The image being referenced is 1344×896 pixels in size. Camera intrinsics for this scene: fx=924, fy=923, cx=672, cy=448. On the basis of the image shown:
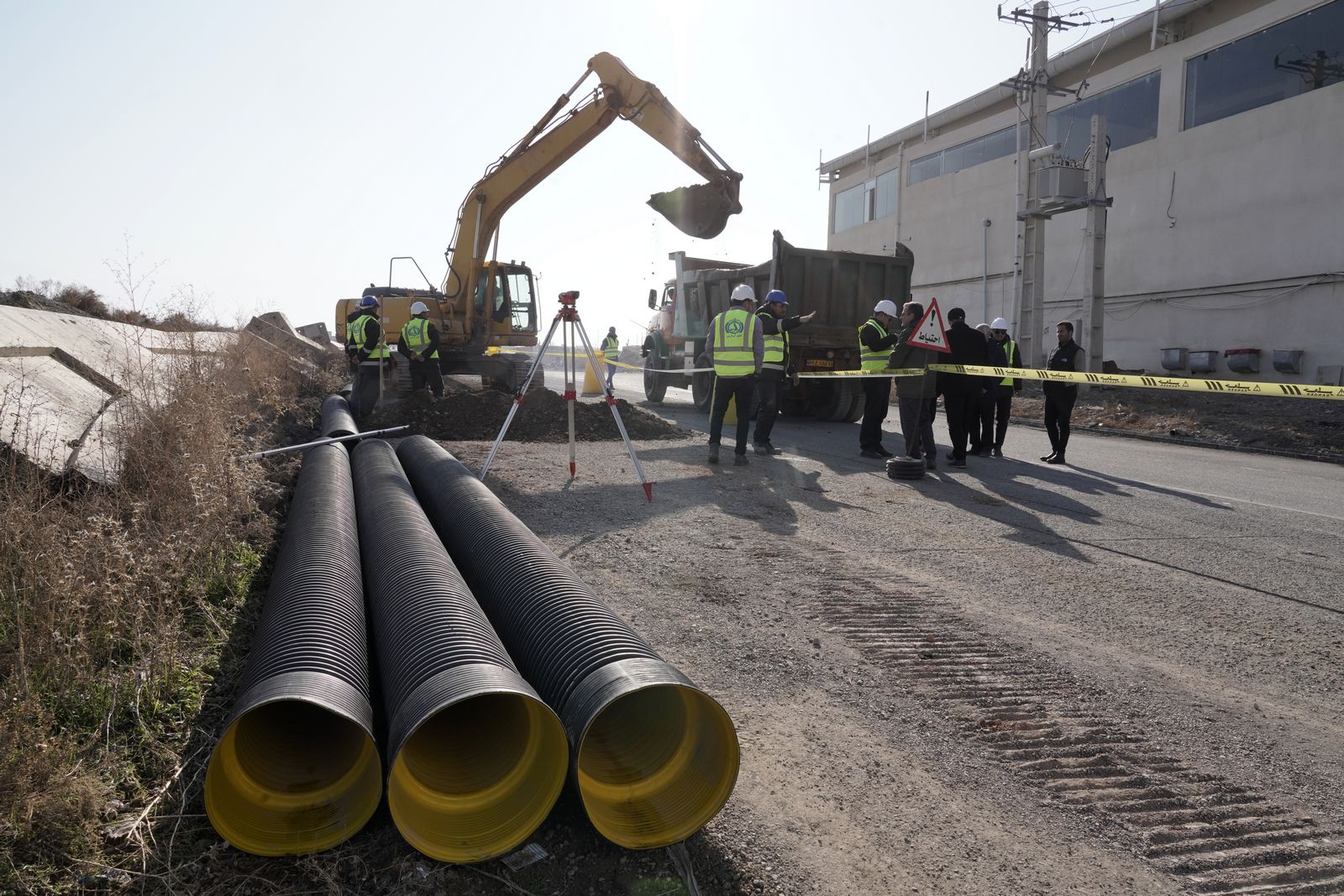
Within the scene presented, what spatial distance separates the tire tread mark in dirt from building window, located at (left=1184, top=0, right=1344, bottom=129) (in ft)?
70.3

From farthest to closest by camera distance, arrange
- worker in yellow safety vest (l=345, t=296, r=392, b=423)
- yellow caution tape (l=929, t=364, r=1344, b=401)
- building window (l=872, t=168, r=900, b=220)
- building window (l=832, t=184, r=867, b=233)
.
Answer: building window (l=832, t=184, r=867, b=233) → building window (l=872, t=168, r=900, b=220) → worker in yellow safety vest (l=345, t=296, r=392, b=423) → yellow caution tape (l=929, t=364, r=1344, b=401)

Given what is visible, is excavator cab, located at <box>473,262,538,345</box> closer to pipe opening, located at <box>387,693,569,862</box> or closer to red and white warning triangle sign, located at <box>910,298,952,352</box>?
red and white warning triangle sign, located at <box>910,298,952,352</box>

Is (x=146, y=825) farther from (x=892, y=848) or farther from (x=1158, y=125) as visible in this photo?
(x=1158, y=125)

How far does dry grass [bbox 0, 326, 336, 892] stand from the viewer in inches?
102

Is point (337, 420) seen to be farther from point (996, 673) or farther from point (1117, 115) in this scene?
point (1117, 115)

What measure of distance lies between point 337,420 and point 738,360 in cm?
421

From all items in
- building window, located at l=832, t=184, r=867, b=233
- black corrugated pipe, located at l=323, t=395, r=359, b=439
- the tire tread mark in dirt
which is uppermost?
building window, located at l=832, t=184, r=867, b=233

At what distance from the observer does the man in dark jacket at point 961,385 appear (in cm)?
1028

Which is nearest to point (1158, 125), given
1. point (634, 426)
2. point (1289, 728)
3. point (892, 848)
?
point (634, 426)

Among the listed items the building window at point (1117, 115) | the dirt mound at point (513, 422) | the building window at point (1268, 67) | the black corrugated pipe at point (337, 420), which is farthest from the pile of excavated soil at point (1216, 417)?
the black corrugated pipe at point (337, 420)

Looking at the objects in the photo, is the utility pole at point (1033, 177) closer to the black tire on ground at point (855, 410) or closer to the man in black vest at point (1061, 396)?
the black tire on ground at point (855, 410)

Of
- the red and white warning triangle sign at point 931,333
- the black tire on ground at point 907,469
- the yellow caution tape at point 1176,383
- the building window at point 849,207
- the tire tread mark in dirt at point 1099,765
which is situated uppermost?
the building window at point 849,207

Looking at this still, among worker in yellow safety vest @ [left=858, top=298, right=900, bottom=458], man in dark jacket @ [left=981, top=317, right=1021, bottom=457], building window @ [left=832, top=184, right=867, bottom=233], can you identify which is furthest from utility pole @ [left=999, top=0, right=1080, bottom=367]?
building window @ [left=832, top=184, right=867, bottom=233]

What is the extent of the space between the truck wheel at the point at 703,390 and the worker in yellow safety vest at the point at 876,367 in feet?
17.5
